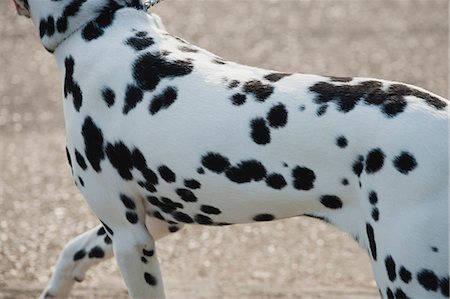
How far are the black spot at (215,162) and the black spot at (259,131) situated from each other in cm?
15

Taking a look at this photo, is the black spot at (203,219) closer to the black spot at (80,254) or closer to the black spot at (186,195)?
the black spot at (186,195)

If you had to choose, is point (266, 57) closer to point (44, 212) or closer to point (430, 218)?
point (44, 212)

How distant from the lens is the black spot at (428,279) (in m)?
3.58

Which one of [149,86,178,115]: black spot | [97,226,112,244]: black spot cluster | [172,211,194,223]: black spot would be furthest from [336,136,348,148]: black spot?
[97,226,112,244]: black spot cluster

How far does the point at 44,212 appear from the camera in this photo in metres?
6.52

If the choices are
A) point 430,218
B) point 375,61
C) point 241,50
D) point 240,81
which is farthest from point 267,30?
point 430,218

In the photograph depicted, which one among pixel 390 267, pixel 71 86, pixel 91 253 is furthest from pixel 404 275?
pixel 91 253

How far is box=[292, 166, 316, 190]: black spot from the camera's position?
3768mm

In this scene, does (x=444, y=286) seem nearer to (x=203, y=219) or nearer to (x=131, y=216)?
(x=203, y=219)

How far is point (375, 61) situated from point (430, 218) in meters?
5.18

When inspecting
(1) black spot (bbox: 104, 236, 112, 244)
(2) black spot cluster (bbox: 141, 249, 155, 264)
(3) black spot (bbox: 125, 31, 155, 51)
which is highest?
(3) black spot (bbox: 125, 31, 155, 51)

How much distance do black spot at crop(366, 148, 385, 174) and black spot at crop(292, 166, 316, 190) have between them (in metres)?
0.22

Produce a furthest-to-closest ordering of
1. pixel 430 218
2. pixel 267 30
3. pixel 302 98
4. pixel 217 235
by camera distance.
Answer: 1. pixel 267 30
2. pixel 217 235
3. pixel 302 98
4. pixel 430 218

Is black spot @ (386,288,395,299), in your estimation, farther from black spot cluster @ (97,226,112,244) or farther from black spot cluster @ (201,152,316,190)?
black spot cluster @ (97,226,112,244)
